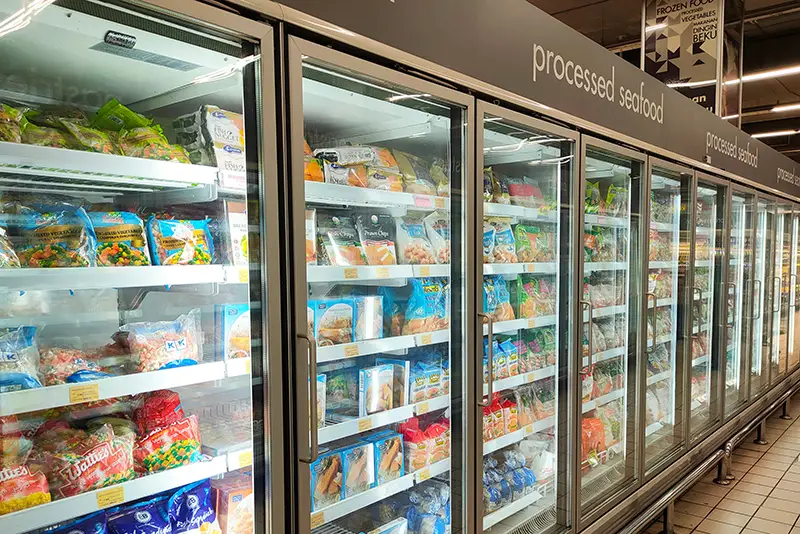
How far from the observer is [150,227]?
1.54 metres

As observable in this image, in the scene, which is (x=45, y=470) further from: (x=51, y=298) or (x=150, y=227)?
(x=150, y=227)

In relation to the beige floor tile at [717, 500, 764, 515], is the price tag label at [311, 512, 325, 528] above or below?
above

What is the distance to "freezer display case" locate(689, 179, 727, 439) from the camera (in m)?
4.56

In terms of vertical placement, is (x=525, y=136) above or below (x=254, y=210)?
above

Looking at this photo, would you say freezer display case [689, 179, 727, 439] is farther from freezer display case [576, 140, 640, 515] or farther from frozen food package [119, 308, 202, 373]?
frozen food package [119, 308, 202, 373]

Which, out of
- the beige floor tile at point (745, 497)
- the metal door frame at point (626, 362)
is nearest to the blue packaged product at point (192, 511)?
the metal door frame at point (626, 362)

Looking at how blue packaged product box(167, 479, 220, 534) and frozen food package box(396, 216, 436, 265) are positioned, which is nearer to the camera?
blue packaged product box(167, 479, 220, 534)

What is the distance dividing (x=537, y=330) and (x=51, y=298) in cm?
222

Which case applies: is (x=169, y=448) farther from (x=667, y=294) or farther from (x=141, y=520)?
(x=667, y=294)

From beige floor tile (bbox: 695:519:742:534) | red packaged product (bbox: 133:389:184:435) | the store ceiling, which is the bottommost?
beige floor tile (bbox: 695:519:742:534)

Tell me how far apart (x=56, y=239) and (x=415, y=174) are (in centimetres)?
137

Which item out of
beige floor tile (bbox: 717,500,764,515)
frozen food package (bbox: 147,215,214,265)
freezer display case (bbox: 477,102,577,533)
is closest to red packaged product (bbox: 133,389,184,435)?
frozen food package (bbox: 147,215,214,265)

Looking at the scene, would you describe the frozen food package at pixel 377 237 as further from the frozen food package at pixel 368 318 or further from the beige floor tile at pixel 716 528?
the beige floor tile at pixel 716 528

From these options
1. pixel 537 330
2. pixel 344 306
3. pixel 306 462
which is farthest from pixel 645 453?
pixel 306 462
